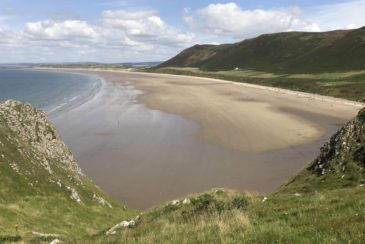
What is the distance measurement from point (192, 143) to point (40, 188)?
99.1 feet

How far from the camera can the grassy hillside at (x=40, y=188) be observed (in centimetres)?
2028

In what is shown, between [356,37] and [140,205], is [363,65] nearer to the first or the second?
[356,37]

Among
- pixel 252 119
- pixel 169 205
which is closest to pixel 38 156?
pixel 169 205

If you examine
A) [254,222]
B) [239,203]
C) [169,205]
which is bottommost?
[169,205]

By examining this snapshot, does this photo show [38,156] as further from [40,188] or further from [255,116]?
[255,116]

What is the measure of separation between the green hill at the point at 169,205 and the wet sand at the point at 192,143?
7.70 m

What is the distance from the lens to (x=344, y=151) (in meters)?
24.6

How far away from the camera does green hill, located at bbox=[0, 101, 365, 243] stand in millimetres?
11203

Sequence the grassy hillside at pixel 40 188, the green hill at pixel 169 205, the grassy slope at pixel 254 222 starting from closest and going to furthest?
1. the grassy slope at pixel 254 222
2. the green hill at pixel 169 205
3. the grassy hillside at pixel 40 188

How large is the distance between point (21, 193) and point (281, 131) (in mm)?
44024

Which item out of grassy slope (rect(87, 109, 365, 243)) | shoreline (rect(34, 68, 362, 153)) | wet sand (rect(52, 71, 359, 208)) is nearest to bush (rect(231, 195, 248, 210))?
grassy slope (rect(87, 109, 365, 243))

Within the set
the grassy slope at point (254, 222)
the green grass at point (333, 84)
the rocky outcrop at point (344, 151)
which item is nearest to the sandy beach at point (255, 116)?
the green grass at point (333, 84)

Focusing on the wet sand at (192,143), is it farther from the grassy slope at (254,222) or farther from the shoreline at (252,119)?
the grassy slope at (254,222)

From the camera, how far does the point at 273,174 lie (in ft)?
127
